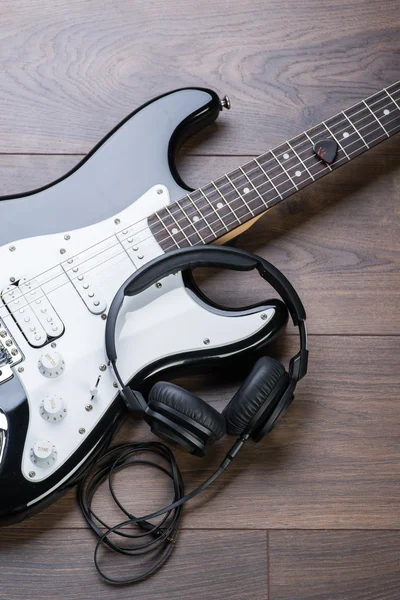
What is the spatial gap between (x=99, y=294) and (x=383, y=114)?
576 millimetres

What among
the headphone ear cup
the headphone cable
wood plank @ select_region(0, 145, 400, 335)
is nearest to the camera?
the headphone ear cup

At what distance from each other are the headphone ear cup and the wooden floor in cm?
15

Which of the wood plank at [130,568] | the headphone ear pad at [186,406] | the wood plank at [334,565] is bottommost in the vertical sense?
the wood plank at [334,565]

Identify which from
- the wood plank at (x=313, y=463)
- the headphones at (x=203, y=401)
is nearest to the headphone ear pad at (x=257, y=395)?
the headphones at (x=203, y=401)

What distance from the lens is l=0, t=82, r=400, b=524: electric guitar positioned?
1104 mm

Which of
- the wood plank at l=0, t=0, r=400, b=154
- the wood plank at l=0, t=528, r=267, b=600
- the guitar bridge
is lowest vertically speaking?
the wood plank at l=0, t=528, r=267, b=600

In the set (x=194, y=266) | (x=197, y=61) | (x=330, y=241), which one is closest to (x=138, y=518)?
(x=194, y=266)

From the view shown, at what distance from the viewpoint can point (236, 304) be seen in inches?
50.6

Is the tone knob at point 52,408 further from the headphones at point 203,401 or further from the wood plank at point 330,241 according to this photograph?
the wood plank at point 330,241

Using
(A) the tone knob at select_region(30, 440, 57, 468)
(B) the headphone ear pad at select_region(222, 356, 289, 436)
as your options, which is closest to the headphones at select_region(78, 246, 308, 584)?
(B) the headphone ear pad at select_region(222, 356, 289, 436)

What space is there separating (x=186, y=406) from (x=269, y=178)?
409 millimetres

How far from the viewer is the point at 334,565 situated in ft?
3.92

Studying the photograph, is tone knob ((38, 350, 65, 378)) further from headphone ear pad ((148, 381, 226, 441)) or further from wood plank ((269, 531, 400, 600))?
wood plank ((269, 531, 400, 600))

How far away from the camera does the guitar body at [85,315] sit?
1.10 m
